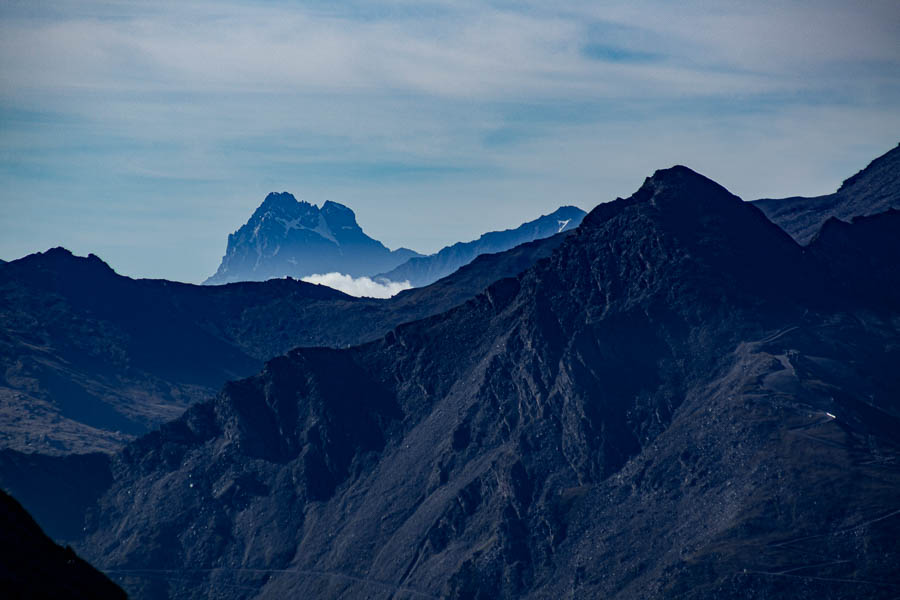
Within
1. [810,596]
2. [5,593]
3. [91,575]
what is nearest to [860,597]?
[810,596]

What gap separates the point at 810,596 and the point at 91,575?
14663 centimetres

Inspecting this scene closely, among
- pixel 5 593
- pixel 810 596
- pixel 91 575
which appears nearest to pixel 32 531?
pixel 91 575

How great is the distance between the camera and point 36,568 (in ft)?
250

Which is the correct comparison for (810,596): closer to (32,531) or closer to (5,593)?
(32,531)

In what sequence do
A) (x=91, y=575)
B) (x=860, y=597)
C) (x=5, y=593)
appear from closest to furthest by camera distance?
(x=5, y=593) → (x=91, y=575) → (x=860, y=597)

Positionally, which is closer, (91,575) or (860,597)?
(91,575)

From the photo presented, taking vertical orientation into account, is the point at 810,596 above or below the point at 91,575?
below

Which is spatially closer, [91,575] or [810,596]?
[91,575]

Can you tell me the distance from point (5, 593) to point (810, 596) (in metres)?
160

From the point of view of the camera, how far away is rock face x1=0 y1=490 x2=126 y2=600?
70750 mm

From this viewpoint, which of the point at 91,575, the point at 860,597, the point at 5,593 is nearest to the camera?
the point at 5,593

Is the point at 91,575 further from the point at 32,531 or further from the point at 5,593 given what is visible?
the point at 5,593

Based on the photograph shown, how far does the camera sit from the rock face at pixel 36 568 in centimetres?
7075

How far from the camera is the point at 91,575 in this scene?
271 ft
